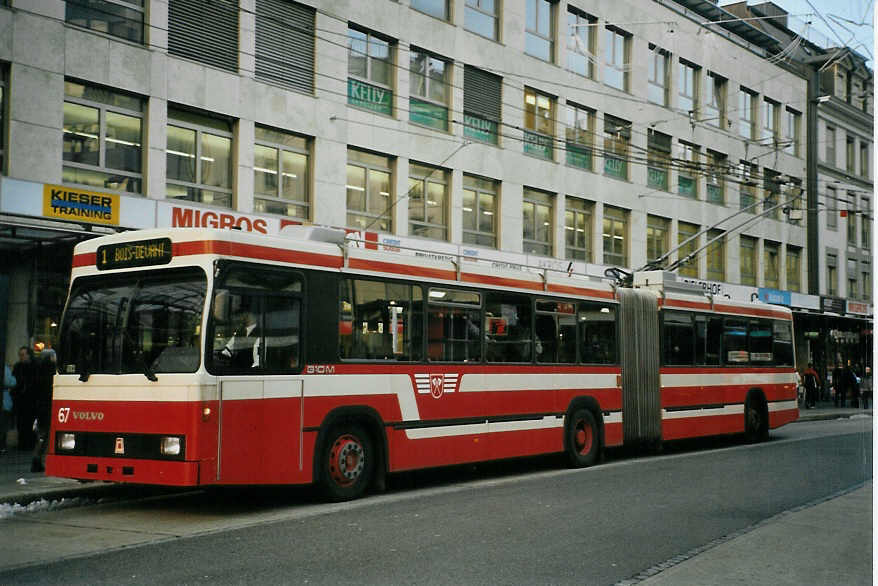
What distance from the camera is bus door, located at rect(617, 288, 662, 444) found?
17531 millimetres

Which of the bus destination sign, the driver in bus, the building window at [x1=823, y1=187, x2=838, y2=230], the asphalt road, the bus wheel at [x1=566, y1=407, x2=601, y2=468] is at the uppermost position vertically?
the building window at [x1=823, y1=187, x2=838, y2=230]

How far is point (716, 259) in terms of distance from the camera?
1515 inches

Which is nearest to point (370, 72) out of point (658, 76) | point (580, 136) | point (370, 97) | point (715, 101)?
point (370, 97)

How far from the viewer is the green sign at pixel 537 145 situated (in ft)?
93.8

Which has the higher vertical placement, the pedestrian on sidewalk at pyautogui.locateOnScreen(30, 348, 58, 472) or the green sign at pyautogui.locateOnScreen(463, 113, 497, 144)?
the green sign at pyautogui.locateOnScreen(463, 113, 497, 144)

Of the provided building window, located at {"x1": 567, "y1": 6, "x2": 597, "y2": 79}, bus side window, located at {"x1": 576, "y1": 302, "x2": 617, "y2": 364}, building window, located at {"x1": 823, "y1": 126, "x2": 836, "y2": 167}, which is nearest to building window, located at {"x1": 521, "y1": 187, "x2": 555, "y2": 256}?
building window, located at {"x1": 567, "y1": 6, "x2": 597, "y2": 79}

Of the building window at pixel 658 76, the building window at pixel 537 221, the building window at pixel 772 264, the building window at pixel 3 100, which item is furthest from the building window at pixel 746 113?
the building window at pixel 3 100

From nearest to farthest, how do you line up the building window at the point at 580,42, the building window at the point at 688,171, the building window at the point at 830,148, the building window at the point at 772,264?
the building window at the point at 580,42 < the building window at the point at 688,171 < the building window at the point at 772,264 < the building window at the point at 830,148

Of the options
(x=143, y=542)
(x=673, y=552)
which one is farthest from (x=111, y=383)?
(x=673, y=552)

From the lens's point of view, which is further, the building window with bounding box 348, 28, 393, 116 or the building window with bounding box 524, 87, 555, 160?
the building window with bounding box 524, 87, 555, 160

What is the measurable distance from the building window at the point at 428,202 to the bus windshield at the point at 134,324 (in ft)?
46.4

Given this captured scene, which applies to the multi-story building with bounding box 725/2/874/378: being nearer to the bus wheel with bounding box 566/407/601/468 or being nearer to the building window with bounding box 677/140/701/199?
the building window with bounding box 677/140/701/199

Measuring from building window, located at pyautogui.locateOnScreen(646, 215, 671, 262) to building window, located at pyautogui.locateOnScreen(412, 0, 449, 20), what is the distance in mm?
11768

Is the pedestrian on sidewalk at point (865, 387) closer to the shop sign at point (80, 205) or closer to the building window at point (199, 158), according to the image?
the building window at point (199, 158)
